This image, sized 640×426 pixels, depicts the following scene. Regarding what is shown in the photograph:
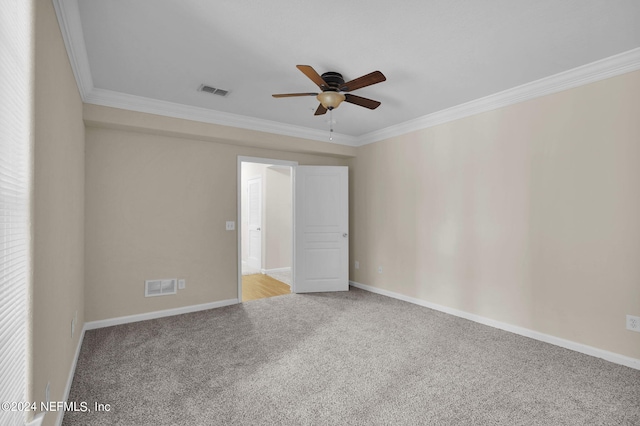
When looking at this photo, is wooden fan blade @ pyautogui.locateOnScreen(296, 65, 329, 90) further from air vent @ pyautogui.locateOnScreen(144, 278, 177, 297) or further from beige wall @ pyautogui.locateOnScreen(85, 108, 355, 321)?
air vent @ pyautogui.locateOnScreen(144, 278, 177, 297)

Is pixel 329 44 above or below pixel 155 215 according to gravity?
above

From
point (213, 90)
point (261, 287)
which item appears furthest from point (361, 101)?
point (261, 287)

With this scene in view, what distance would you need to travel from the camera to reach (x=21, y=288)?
4.40 ft

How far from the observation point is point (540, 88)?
320 cm

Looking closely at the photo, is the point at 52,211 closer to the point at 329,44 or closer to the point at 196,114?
the point at 329,44

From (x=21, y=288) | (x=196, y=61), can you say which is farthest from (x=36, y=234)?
(x=196, y=61)

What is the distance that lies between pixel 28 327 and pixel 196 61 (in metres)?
2.26

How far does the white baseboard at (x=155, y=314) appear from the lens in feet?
11.7

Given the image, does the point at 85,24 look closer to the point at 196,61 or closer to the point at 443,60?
the point at 196,61

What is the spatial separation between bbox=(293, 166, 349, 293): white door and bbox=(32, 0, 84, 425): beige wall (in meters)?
3.04

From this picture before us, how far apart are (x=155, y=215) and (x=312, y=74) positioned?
104 inches

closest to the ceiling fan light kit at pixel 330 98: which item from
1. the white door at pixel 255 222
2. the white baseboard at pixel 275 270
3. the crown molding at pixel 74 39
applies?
the crown molding at pixel 74 39

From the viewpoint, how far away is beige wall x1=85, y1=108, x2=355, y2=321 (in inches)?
143

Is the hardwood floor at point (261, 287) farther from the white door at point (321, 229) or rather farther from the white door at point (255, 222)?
the white door at point (255, 222)
